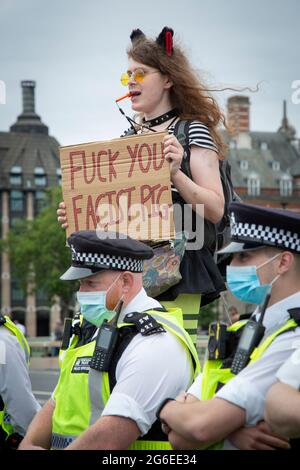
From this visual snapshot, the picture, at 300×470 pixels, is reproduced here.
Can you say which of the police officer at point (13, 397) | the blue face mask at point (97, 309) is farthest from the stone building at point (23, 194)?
the blue face mask at point (97, 309)

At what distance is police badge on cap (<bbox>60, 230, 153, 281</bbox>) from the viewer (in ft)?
20.2

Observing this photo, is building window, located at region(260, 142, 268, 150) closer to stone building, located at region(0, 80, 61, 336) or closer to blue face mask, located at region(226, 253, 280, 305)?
stone building, located at region(0, 80, 61, 336)

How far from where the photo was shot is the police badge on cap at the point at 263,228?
5.20 meters

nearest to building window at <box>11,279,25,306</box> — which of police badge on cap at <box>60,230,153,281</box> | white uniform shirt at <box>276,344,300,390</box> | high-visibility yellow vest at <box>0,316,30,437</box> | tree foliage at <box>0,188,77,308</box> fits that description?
tree foliage at <box>0,188,77,308</box>

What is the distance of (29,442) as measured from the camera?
621 centimetres

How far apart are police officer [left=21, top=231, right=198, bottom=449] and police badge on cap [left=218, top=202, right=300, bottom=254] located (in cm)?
69

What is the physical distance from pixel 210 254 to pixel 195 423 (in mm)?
2168

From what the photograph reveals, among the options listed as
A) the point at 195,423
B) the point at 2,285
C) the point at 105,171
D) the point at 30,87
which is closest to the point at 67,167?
the point at 105,171

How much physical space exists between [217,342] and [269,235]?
0.53 meters

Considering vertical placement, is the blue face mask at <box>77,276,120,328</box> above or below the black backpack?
below

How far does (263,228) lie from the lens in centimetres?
528

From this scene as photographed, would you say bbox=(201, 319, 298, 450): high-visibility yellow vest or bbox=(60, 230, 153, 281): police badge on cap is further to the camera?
bbox=(60, 230, 153, 281): police badge on cap

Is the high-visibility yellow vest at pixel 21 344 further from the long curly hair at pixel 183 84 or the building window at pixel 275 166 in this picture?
the building window at pixel 275 166

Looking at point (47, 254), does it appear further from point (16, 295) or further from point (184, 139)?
point (184, 139)
